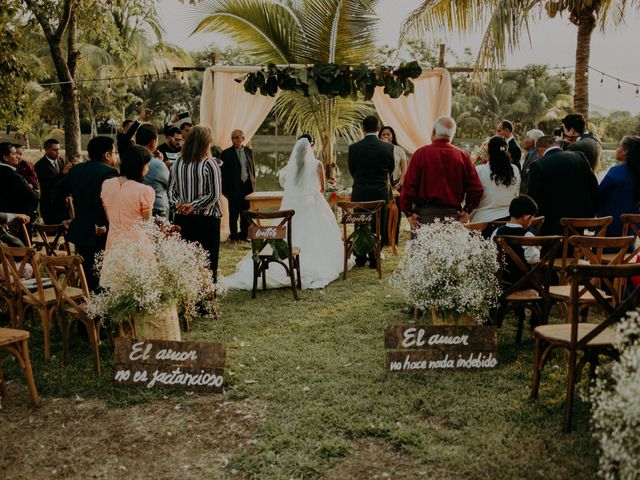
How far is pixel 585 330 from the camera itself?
3.95 meters

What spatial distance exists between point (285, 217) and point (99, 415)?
11.1 feet

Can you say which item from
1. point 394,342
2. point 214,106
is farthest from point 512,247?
point 214,106

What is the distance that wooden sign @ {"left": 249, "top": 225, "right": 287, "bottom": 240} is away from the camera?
6.95 meters

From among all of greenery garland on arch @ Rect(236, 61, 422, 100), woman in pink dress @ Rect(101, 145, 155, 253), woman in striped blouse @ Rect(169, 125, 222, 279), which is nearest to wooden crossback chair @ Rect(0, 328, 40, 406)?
woman in pink dress @ Rect(101, 145, 155, 253)

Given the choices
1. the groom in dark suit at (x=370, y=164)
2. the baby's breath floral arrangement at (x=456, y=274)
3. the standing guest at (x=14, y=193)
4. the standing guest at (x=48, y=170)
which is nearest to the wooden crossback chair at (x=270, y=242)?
the groom in dark suit at (x=370, y=164)

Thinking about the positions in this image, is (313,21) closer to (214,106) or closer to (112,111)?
(214,106)

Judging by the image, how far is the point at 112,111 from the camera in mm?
34844

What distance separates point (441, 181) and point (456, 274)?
1.36m

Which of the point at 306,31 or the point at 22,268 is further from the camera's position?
the point at 306,31

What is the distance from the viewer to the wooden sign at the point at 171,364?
175 inches

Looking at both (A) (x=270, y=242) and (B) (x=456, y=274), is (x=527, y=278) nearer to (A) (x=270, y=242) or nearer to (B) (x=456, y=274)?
(B) (x=456, y=274)

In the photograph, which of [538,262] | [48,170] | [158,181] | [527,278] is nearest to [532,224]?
[538,262]

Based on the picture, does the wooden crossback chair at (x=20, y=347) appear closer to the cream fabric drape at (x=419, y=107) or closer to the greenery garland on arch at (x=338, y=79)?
the greenery garland on arch at (x=338, y=79)

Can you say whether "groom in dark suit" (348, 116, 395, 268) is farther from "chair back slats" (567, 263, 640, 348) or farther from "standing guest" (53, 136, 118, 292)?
"chair back slats" (567, 263, 640, 348)
